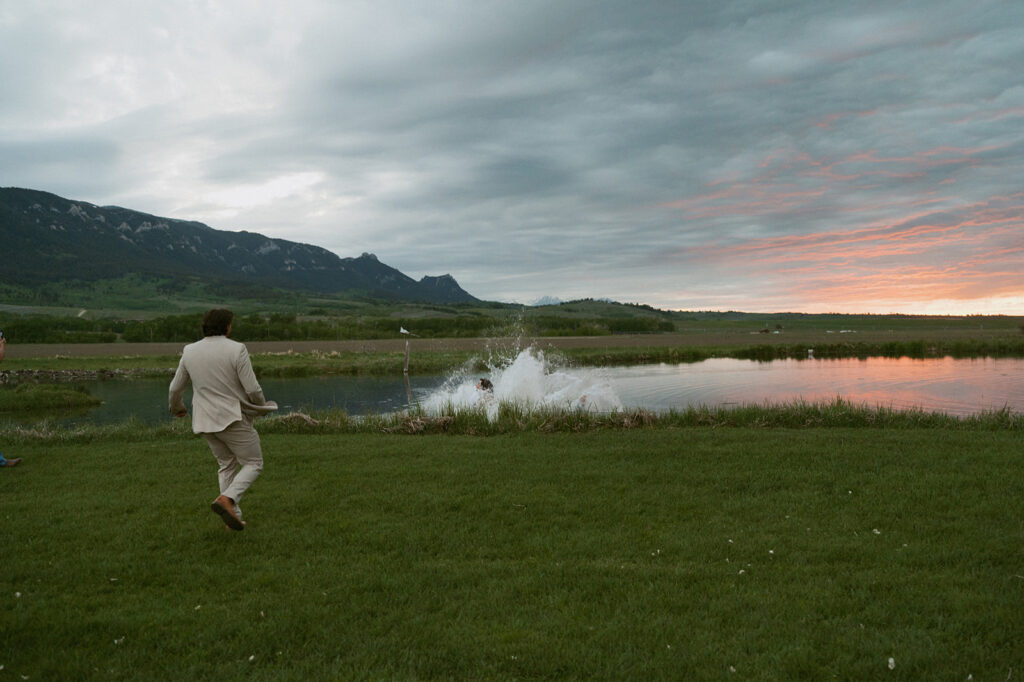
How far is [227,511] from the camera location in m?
6.68

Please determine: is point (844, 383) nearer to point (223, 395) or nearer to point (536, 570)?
point (536, 570)

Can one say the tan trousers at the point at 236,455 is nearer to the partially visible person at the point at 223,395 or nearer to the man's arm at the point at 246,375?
the partially visible person at the point at 223,395

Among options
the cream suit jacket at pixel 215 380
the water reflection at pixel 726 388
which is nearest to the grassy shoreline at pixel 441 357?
the water reflection at pixel 726 388

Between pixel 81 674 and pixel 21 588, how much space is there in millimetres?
2056

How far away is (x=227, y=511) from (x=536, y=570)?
11.0 feet

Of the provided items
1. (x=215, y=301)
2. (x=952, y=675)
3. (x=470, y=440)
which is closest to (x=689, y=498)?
(x=952, y=675)

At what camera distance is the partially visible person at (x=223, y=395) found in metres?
6.76

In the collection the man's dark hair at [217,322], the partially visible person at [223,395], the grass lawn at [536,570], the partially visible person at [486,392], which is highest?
the man's dark hair at [217,322]

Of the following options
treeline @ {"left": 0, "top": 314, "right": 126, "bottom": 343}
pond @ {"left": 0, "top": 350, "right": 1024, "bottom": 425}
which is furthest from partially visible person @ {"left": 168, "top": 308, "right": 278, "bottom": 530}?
treeline @ {"left": 0, "top": 314, "right": 126, "bottom": 343}

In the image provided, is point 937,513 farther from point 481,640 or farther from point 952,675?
point 481,640

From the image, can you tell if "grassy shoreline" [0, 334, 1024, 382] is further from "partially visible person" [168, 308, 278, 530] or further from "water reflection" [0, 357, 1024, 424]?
"partially visible person" [168, 308, 278, 530]

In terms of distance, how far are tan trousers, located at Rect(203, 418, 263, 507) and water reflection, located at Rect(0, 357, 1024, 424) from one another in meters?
10.3

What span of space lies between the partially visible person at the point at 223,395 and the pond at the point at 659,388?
9090 millimetres

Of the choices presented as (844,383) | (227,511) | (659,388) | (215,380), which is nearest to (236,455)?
(227,511)
